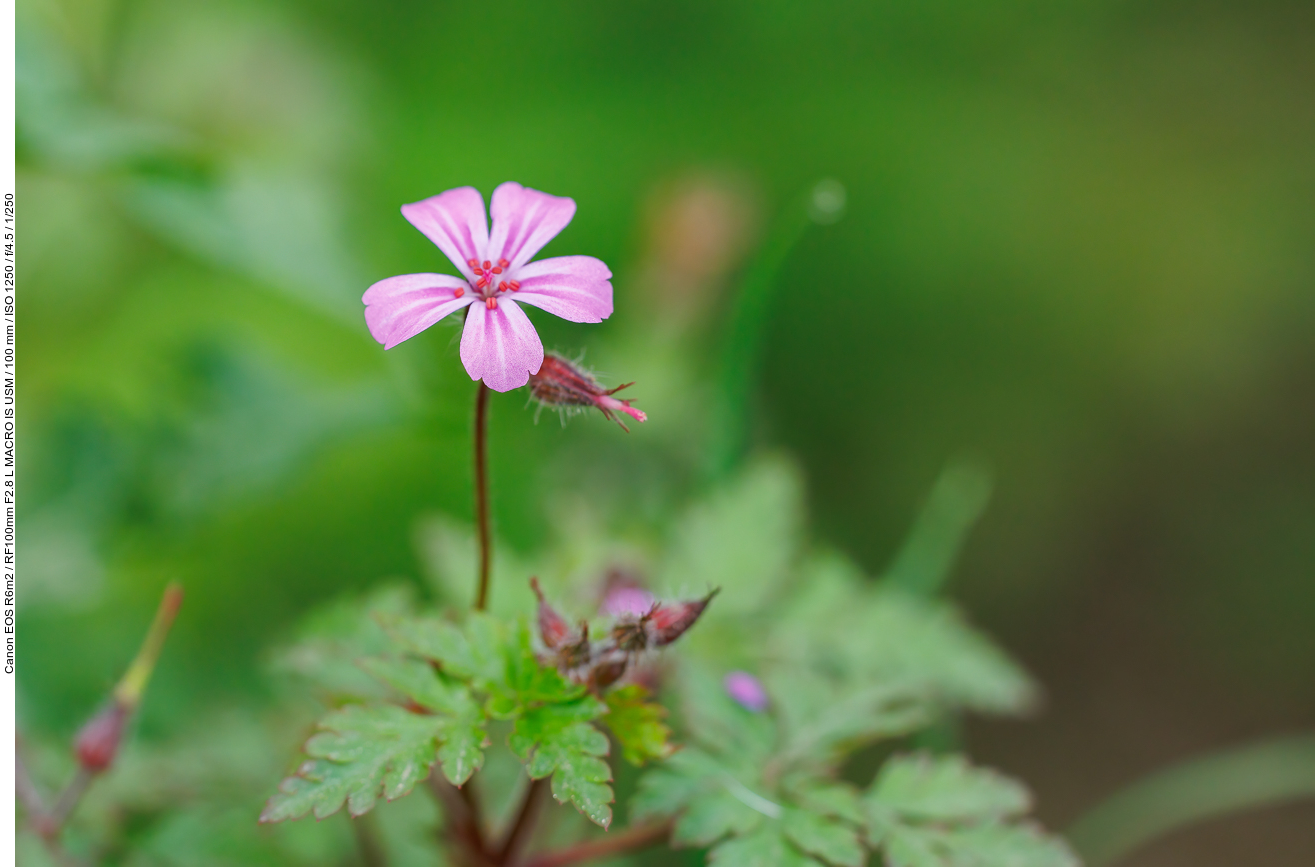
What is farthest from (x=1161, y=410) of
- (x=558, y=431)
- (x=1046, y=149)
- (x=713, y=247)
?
(x=558, y=431)

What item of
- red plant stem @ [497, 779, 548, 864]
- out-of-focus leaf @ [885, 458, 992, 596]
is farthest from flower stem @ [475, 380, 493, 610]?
out-of-focus leaf @ [885, 458, 992, 596]

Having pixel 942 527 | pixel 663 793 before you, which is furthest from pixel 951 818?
pixel 942 527

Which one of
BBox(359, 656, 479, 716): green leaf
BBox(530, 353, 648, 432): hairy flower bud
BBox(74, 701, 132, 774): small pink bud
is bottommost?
BBox(74, 701, 132, 774): small pink bud

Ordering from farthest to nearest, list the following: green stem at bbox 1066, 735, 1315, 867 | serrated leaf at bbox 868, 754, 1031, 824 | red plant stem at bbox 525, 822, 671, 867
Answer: green stem at bbox 1066, 735, 1315, 867, red plant stem at bbox 525, 822, 671, 867, serrated leaf at bbox 868, 754, 1031, 824

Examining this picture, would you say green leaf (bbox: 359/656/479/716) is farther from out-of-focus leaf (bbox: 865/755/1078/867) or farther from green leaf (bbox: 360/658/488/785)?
out-of-focus leaf (bbox: 865/755/1078/867)

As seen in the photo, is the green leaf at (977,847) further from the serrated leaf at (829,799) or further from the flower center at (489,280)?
the flower center at (489,280)

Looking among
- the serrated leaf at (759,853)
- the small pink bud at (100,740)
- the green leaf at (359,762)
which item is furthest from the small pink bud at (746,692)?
the small pink bud at (100,740)
